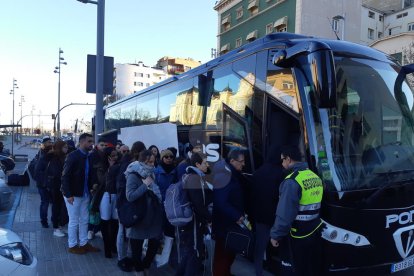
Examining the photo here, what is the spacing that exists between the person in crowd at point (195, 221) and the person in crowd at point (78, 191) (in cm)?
230

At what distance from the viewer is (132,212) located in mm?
4488

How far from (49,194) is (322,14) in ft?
89.9

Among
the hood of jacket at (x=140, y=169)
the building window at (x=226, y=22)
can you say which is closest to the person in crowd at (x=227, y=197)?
the hood of jacket at (x=140, y=169)

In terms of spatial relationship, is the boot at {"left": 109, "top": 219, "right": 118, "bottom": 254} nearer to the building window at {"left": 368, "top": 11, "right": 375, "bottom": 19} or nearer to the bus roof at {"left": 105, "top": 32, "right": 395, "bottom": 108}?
the bus roof at {"left": 105, "top": 32, "right": 395, "bottom": 108}

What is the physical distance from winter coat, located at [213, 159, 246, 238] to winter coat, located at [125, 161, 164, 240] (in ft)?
2.67

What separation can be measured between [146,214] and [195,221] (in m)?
0.71

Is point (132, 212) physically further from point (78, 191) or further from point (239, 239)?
point (78, 191)

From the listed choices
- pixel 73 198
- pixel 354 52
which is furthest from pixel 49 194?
pixel 354 52

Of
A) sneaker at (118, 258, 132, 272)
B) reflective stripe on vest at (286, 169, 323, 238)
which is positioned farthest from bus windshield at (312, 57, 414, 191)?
sneaker at (118, 258, 132, 272)

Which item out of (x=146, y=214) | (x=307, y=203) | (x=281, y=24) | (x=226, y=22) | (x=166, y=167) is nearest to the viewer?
(x=307, y=203)

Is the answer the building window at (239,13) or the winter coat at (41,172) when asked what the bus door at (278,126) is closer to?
the winter coat at (41,172)

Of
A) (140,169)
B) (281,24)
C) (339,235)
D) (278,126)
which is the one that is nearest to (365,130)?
(278,126)

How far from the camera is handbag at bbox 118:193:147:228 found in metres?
4.47

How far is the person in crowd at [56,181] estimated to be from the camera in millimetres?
6867
